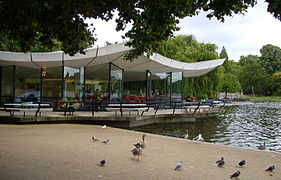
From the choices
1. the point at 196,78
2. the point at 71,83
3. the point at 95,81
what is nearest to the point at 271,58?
the point at 196,78

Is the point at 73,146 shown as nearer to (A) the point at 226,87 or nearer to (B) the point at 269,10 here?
(B) the point at 269,10

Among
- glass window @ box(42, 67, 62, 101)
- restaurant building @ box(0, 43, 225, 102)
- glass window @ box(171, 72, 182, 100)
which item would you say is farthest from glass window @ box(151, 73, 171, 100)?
glass window @ box(42, 67, 62, 101)

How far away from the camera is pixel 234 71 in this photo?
9175 cm

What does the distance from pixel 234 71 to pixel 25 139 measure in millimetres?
90320

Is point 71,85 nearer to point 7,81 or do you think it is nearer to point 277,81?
point 7,81

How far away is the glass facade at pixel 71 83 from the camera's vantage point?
60.9 ft

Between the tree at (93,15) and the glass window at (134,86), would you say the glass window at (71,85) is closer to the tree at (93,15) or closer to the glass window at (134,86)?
the glass window at (134,86)

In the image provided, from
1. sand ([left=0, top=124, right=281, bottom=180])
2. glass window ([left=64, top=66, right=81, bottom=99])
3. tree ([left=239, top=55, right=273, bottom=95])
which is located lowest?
sand ([left=0, top=124, right=281, bottom=180])

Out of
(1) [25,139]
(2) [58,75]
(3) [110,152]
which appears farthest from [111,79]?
(3) [110,152]

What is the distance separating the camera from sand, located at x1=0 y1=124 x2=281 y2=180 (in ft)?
17.7

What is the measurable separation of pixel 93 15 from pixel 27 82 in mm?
15433

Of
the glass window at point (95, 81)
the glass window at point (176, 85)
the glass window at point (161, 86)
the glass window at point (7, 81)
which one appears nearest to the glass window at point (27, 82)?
the glass window at point (7, 81)

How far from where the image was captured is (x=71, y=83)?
1855cm

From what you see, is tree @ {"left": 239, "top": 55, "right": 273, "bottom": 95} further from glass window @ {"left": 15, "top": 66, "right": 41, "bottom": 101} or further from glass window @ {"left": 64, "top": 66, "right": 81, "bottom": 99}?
glass window @ {"left": 15, "top": 66, "right": 41, "bottom": 101}
